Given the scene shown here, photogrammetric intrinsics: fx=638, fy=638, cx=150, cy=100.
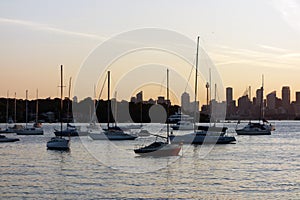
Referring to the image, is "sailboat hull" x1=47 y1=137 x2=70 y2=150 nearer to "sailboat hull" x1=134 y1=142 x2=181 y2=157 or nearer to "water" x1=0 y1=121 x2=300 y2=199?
"water" x1=0 y1=121 x2=300 y2=199

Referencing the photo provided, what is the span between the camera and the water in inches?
1528

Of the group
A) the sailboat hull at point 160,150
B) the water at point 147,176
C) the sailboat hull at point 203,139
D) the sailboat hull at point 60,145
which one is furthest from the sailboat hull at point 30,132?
the sailboat hull at point 160,150

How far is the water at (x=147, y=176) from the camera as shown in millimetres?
38812

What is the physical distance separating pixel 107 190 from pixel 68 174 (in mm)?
10083

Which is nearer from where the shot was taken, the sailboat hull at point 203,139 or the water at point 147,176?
the water at point 147,176

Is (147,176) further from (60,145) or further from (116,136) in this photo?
(116,136)

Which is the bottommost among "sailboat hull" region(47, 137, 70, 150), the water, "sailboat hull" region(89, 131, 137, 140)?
the water

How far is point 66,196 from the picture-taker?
37.3m

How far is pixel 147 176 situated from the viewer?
1889 inches

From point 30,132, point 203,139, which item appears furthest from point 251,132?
point 30,132

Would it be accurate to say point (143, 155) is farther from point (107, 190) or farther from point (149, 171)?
point (107, 190)

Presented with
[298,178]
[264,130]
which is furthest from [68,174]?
[264,130]

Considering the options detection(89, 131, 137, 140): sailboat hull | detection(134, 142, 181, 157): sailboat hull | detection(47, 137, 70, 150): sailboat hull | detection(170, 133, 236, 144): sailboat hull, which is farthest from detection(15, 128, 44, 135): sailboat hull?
detection(134, 142, 181, 157): sailboat hull

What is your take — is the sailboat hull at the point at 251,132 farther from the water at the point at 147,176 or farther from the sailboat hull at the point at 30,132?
the water at the point at 147,176
